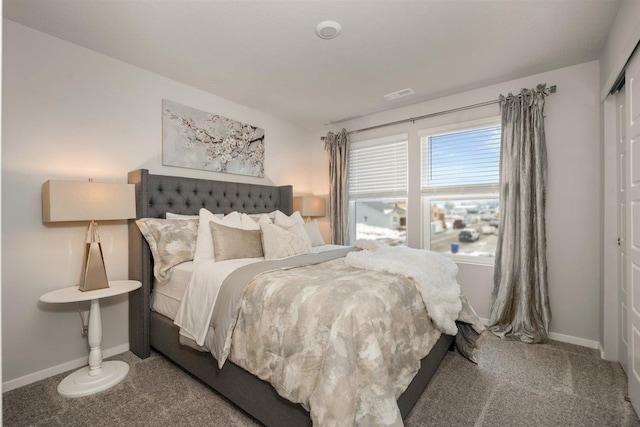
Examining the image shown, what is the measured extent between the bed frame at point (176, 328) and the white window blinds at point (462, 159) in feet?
5.59

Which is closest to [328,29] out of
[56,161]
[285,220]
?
[285,220]

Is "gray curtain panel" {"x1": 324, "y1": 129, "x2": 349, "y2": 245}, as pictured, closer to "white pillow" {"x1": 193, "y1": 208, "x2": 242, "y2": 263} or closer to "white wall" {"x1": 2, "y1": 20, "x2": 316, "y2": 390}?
"white pillow" {"x1": 193, "y1": 208, "x2": 242, "y2": 263}

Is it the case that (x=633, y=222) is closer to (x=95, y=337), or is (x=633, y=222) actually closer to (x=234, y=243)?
(x=234, y=243)

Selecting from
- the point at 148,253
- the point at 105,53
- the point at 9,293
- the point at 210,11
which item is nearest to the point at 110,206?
the point at 148,253

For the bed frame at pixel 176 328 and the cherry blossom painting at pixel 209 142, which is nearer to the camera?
the bed frame at pixel 176 328

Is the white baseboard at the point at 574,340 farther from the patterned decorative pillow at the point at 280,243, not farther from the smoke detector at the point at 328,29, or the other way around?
the smoke detector at the point at 328,29

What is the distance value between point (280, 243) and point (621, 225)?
266cm

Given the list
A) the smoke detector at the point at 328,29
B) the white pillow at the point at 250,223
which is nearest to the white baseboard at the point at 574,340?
the white pillow at the point at 250,223

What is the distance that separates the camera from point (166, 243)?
2.56m

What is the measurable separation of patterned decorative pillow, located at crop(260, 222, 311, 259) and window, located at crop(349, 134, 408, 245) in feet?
5.24

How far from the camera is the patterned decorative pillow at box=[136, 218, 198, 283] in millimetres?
2512

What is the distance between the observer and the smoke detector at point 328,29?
230cm

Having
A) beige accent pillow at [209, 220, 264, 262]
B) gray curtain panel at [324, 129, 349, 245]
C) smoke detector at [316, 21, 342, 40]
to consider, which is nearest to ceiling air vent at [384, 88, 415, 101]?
gray curtain panel at [324, 129, 349, 245]

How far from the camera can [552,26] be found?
237 cm
